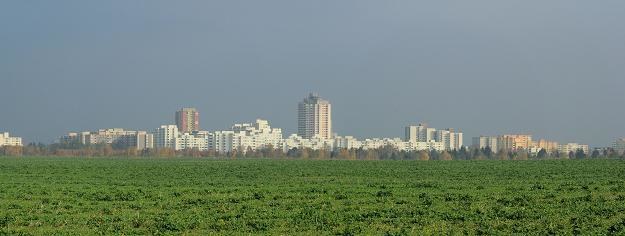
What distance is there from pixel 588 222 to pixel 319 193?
13395mm

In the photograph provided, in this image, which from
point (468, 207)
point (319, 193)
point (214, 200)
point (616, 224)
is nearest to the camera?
point (616, 224)

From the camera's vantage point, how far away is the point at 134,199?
30.9 metres

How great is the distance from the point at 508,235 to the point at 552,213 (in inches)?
196

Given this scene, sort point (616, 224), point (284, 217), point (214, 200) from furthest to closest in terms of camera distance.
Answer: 1. point (214, 200)
2. point (284, 217)
3. point (616, 224)

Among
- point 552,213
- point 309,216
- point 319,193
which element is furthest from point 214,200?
point 552,213

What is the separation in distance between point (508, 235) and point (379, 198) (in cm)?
1083

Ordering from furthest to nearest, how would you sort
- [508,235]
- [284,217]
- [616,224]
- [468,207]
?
[468,207] < [284,217] < [616,224] < [508,235]

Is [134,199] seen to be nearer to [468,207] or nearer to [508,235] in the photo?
[468,207]

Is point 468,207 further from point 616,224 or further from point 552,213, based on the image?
point 616,224

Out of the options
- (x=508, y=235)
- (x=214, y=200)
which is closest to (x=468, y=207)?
(x=508, y=235)

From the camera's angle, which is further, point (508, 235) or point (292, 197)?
point (292, 197)

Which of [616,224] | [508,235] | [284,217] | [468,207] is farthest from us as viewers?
[468,207]

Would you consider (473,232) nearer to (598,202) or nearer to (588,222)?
(588,222)

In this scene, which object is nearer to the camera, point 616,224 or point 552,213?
point 616,224
